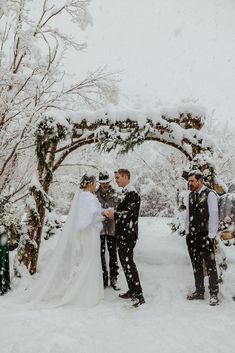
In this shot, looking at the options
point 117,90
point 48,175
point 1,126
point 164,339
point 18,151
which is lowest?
point 164,339

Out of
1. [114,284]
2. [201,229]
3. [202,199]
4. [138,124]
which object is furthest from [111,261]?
[138,124]

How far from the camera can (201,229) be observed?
541 cm

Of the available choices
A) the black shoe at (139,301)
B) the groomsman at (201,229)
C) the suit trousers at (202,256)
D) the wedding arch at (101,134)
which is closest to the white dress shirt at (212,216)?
the groomsman at (201,229)

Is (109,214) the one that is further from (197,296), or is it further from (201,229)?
(197,296)

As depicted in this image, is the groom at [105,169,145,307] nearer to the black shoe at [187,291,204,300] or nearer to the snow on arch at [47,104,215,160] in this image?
the black shoe at [187,291,204,300]

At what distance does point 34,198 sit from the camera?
22.6 ft

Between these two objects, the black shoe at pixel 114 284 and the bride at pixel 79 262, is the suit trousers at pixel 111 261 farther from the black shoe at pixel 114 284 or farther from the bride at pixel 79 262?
the bride at pixel 79 262

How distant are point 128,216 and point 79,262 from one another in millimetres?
1073

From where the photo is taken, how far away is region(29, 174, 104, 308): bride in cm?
538

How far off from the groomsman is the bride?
1444mm

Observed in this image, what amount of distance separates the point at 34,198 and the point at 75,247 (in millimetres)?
1674

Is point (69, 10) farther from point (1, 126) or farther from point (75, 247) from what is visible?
point (75, 247)

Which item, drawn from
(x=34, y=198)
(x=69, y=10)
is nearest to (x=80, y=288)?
(x=34, y=198)

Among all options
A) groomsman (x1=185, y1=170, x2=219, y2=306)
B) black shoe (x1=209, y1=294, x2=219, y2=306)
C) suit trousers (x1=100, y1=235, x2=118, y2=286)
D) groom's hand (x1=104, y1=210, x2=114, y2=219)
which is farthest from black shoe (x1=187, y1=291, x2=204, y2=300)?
groom's hand (x1=104, y1=210, x2=114, y2=219)
